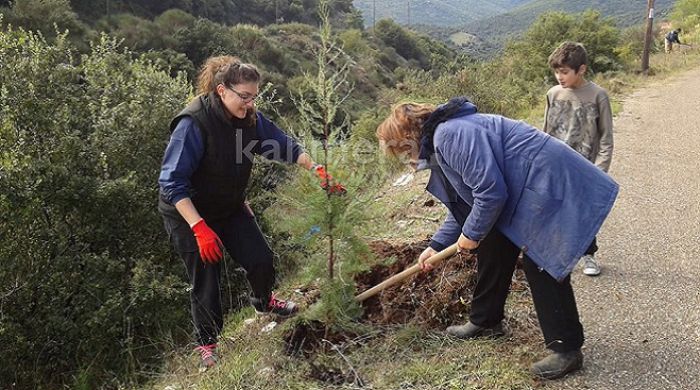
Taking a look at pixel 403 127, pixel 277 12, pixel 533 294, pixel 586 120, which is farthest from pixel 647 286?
pixel 277 12

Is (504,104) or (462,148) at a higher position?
(462,148)

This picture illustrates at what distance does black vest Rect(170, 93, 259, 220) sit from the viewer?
3068mm

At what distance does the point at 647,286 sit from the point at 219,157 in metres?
3.11

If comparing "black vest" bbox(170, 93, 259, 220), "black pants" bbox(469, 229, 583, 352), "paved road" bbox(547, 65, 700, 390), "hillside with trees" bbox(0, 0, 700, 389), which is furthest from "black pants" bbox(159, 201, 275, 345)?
"paved road" bbox(547, 65, 700, 390)

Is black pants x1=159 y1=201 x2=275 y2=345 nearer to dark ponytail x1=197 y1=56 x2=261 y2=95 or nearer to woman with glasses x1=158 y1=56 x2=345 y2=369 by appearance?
woman with glasses x1=158 y1=56 x2=345 y2=369

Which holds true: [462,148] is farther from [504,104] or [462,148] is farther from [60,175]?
[504,104]

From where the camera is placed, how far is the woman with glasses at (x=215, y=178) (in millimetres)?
3002

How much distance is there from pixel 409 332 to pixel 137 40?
113ft

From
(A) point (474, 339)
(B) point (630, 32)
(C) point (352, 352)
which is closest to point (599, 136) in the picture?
(A) point (474, 339)

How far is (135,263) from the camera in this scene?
246 inches

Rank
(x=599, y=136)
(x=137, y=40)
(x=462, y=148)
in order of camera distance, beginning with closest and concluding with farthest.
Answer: (x=462, y=148)
(x=599, y=136)
(x=137, y=40)

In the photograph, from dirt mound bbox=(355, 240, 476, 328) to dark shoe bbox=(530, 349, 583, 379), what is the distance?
73cm

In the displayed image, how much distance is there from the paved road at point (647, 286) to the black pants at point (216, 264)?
1.81 meters

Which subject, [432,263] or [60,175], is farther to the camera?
[60,175]
